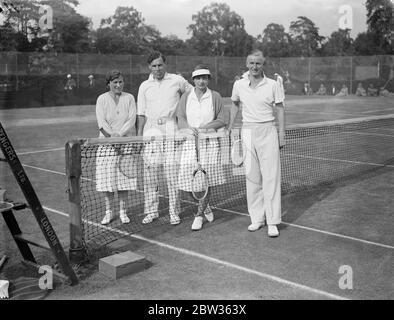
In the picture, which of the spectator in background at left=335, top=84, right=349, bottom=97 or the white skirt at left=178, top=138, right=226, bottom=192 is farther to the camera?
the spectator in background at left=335, top=84, right=349, bottom=97

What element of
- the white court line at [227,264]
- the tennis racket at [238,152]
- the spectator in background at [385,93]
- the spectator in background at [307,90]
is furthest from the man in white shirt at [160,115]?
the spectator in background at [307,90]

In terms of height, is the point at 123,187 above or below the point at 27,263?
above

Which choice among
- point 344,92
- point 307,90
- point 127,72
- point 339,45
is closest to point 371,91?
point 344,92

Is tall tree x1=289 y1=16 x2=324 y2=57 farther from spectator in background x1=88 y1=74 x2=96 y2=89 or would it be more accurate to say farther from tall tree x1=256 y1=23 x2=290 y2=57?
spectator in background x1=88 y1=74 x2=96 y2=89

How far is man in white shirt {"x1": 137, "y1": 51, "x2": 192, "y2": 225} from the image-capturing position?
650cm

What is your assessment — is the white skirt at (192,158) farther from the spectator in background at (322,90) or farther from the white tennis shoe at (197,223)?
the spectator in background at (322,90)

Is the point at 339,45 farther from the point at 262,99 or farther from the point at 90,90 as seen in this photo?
the point at 262,99

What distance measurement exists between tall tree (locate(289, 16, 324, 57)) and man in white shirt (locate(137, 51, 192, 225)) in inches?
1347

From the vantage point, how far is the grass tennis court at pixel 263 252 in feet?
15.0

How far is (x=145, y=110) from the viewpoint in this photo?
261 inches

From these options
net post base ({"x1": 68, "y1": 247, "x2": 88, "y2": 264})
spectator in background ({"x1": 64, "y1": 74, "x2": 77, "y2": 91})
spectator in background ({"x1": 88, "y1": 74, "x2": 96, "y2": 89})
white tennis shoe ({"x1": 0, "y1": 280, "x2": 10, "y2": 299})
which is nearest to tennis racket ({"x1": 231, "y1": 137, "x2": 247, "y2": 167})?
net post base ({"x1": 68, "y1": 247, "x2": 88, "y2": 264})

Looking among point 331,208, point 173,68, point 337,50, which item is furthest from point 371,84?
point 331,208

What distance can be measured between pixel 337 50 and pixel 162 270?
150ft
